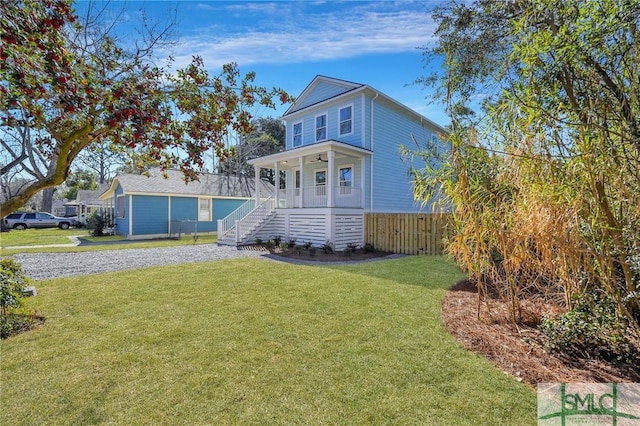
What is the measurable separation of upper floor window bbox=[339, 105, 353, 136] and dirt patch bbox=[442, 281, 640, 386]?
1038 centimetres

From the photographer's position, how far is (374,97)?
1325 centimetres

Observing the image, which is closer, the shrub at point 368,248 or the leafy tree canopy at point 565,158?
the leafy tree canopy at point 565,158

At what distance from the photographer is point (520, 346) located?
3.39 meters

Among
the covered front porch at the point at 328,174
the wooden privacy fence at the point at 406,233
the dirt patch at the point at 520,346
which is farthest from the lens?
the covered front porch at the point at 328,174

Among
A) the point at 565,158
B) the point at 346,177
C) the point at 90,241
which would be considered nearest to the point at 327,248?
the point at 346,177

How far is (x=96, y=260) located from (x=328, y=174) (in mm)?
8509

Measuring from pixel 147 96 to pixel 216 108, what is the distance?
2.46 ft

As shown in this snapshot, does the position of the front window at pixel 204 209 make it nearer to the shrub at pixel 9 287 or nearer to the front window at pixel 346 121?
the front window at pixel 346 121

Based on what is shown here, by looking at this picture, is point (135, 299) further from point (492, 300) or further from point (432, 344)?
point (492, 300)

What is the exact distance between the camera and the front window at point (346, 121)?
45.4 feet

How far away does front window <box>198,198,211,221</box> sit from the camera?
65.8 feet

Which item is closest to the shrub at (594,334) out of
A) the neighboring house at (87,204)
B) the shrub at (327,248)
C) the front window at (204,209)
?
the shrub at (327,248)

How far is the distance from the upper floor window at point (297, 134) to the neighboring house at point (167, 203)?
7.00 m

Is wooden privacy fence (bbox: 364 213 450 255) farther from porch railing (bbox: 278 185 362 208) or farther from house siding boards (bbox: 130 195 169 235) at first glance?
house siding boards (bbox: 130 195 169 235)
